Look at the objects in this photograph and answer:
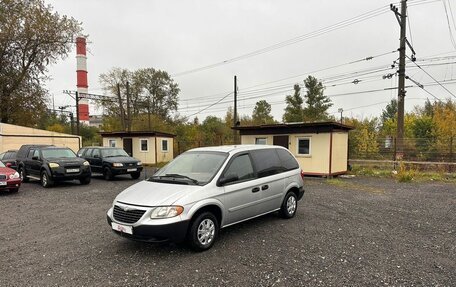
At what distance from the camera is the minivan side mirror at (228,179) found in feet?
15.9

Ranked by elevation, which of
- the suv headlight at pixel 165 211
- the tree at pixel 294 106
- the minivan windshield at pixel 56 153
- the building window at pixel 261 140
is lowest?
the suv headlight at pixel 165 211

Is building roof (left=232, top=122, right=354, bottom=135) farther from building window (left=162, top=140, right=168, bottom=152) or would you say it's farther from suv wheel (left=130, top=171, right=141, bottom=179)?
building window (left=162, top=140, right=168, bottom=152)

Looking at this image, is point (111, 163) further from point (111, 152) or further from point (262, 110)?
point (262, 110)

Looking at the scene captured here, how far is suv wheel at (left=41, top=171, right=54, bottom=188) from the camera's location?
11617mm

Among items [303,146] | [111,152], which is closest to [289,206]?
[303,146]

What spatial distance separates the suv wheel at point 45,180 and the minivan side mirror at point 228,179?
382 inches

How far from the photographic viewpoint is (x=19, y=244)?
507cm

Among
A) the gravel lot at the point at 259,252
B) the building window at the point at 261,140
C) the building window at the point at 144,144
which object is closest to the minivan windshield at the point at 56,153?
the gravel lot at the point at 259,252

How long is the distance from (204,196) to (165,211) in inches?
25.4

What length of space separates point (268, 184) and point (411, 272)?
2.65 meters

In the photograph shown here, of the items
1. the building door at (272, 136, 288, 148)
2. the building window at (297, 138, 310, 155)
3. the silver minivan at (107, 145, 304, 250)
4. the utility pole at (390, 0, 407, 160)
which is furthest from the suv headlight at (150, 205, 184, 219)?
the utility pole at (390, 0, 407, 160)

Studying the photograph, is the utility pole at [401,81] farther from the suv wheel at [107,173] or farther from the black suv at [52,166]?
the black suv at [52,166]

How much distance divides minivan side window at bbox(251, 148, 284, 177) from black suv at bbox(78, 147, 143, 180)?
31.2 ft

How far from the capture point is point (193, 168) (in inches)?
211
